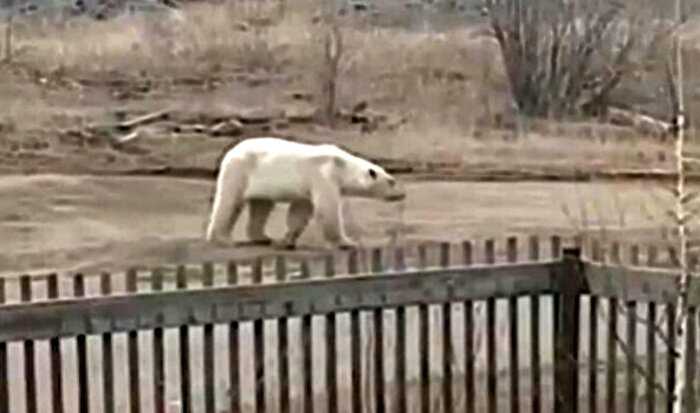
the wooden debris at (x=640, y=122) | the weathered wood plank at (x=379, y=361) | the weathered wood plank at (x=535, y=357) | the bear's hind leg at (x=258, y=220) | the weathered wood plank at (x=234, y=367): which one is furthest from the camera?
the wooden debris at (x=640, y=122)

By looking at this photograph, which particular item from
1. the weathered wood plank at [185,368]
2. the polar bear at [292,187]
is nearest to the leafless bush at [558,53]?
the polar bear at [292,187]

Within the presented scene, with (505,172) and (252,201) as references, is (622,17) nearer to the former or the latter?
(505,172)

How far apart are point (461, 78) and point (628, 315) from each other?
439 inches

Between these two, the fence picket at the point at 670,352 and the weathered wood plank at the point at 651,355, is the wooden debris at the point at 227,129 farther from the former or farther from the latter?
the fence picket at the point at 670,352

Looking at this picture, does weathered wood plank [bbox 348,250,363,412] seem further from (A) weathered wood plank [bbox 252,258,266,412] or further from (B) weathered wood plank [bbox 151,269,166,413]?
(B) weathered wood plank [bbox 151,269,166,413]

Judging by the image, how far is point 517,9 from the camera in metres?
15.7

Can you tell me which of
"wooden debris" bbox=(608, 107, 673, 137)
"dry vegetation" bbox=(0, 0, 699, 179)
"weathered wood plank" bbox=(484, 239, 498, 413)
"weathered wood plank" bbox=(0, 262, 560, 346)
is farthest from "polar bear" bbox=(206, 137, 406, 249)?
"weathered wood plank" bbox=(0, 262, 560, 346)

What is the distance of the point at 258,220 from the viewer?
Result: 11.4m

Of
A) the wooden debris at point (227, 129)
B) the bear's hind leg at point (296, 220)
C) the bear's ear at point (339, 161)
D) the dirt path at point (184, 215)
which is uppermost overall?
the bear's ear at point (339, 161)

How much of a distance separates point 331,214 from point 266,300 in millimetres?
5935

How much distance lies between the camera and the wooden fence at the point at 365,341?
4.80 metres

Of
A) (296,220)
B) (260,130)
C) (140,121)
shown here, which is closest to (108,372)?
(296,220)

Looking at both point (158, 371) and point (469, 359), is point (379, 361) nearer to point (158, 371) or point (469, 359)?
point (469, 359)

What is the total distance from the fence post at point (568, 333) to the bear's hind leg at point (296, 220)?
5.68 meters
